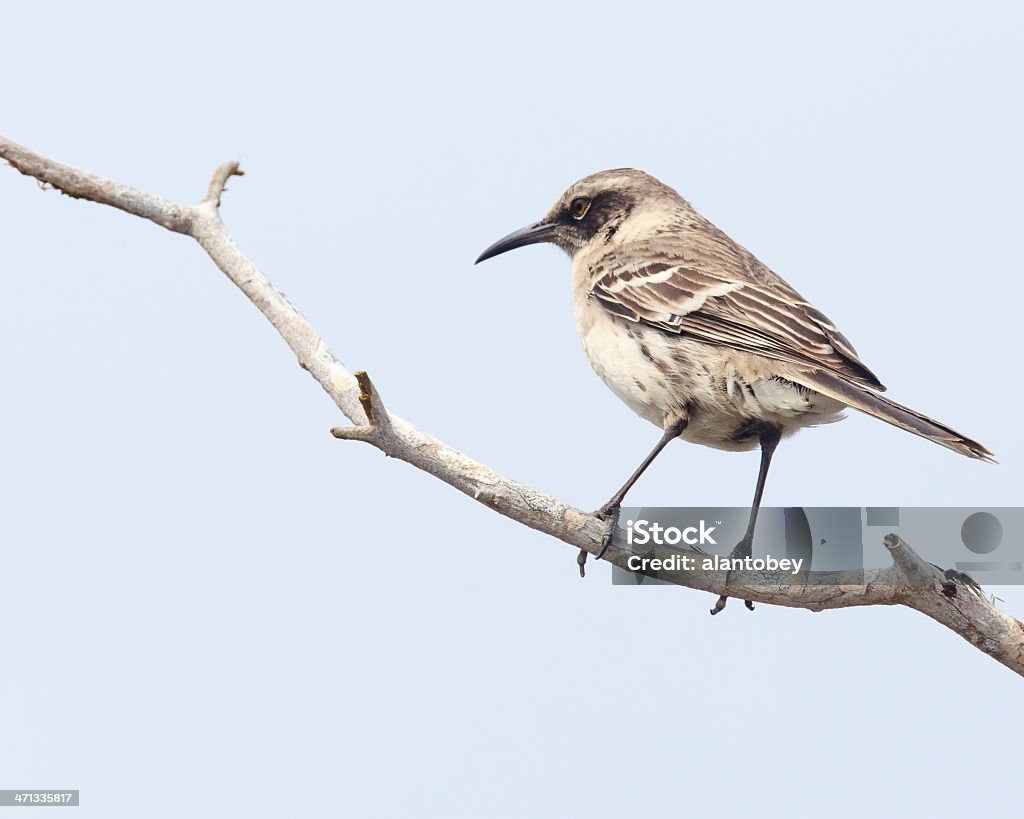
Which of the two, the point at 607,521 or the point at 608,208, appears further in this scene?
the point at 608,208

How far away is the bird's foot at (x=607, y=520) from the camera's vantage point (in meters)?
6.87

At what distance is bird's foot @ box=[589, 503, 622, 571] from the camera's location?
687cm

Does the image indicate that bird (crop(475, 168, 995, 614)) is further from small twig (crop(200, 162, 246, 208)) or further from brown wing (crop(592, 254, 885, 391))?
small twig (crop(200, 162, 246, 208))

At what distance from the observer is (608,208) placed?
9203 mm

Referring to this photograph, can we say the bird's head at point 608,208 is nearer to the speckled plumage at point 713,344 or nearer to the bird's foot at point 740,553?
the speckled plumage at point 713,344

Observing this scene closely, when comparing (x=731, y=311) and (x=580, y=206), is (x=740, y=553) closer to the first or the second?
(x=731, y=311)

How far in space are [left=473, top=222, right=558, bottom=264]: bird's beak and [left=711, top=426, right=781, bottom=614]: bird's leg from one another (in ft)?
8.82

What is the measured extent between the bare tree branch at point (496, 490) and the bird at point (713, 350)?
0.35 metres

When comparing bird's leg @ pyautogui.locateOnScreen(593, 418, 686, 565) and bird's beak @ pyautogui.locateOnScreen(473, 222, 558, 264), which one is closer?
bird's leg @ pyautogui.locateOnScreen(593, 418, 686, 565)

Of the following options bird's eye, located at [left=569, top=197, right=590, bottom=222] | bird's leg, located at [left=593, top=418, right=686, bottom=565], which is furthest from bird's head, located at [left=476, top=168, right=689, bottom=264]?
bird's leg, located at [left=593, top=418, right=686, bottom=565]

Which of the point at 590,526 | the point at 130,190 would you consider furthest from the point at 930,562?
the point at 130,190

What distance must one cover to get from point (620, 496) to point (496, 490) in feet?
3.30

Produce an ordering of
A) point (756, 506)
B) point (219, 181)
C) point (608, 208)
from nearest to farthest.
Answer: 1. point (756, 506)
2. point (219, 181)
3. point (608, 208)

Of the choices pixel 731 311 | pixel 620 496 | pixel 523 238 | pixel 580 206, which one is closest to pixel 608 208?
pixel 580 206
